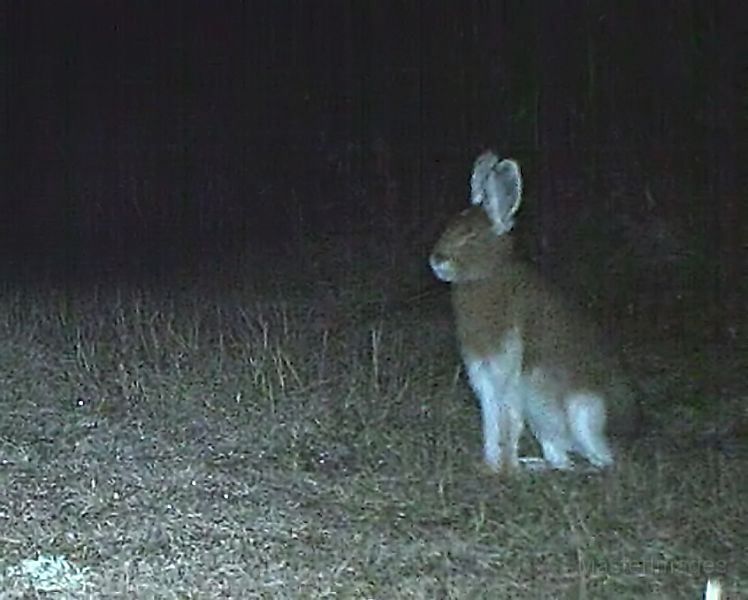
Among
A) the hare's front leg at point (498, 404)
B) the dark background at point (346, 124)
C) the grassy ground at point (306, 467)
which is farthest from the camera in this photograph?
the dark background at point (346, 124)

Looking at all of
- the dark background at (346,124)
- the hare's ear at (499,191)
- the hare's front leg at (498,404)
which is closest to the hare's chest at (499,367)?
the hare's front leg at (498,404)

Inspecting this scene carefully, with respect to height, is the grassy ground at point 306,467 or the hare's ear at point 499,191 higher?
the hare's ear at point 499,191

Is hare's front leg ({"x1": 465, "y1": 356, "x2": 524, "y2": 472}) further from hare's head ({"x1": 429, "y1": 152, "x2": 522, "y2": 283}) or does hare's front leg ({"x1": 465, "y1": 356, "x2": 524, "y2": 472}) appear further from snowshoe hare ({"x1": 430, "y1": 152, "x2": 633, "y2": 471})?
hare's head ({"x1": 429, "y1": 152, "x2": 522, "y2": 283})

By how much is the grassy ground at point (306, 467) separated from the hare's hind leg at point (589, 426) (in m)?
0.04

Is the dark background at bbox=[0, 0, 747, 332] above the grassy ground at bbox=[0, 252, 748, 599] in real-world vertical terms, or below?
above

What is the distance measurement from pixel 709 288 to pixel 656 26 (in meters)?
0.38

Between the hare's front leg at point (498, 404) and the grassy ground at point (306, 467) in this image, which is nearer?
the grassy ground at point (306, 467)

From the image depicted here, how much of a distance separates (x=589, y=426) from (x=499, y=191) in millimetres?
288

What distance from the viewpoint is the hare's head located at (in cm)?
210

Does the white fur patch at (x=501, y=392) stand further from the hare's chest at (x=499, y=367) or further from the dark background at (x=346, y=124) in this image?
the dark background at (x=346, y=124)

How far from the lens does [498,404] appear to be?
6.80 ft

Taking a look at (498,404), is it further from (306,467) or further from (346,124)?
(346,124)

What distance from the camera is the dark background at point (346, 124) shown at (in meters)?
2.41

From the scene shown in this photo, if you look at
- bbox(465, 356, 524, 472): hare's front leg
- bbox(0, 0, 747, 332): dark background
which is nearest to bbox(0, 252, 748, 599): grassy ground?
bbox(465, 356, 524, 472): hare's front leg
